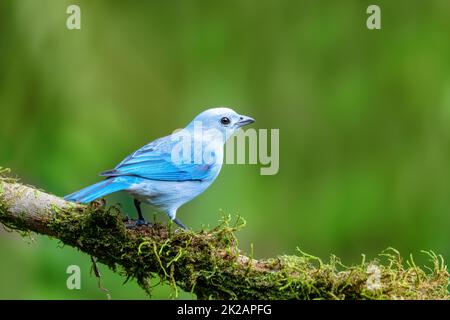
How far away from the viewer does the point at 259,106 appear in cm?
766

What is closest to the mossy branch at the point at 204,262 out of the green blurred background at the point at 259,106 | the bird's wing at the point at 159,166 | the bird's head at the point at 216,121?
the bird's wing at the point at 159,166

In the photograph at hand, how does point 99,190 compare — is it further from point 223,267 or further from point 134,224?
point 223,267

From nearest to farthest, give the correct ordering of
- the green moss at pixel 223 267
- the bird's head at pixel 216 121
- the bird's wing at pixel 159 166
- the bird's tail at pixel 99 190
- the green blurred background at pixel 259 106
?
1. the green moss at pixel 223 267
2. the bird's tail at pixel 99 190
3. the bird's wing at pixel 159 166
4. the bird's head at pixel 216 121
5. the green blurred background at pixel 259 106

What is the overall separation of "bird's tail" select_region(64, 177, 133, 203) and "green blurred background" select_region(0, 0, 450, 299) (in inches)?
80.4

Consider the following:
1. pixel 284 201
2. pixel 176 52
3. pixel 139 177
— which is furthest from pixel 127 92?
pixel 139 177

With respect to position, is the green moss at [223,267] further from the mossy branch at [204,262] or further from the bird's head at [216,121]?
the bird's head at [216,121]

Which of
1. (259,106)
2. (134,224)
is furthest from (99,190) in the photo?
(259,106)

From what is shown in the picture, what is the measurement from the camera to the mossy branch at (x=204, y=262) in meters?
3.99

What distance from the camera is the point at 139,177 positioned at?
496 centimetres

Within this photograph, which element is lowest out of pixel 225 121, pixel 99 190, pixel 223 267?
pixel 223 267

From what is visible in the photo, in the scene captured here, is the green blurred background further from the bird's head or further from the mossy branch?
the mossy branch

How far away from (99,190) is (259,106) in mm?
3431

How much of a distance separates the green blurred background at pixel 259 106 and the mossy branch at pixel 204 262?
6.63ft

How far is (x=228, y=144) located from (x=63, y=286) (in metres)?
2.04
